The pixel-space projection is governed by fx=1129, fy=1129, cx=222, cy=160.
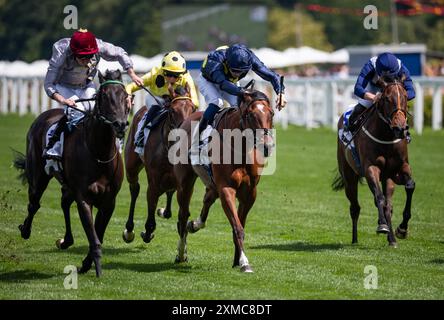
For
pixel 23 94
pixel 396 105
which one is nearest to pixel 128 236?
pixel 396 105

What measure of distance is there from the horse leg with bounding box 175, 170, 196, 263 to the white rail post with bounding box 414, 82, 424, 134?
15.6 m

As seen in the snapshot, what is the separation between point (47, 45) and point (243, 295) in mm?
49495

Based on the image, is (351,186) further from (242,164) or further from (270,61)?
(270,61)

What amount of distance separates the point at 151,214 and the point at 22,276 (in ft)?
6.68

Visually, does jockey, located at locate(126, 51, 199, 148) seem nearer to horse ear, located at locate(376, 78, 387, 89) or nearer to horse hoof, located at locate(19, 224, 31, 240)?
horse hoof, located at locate(19, 224, 31, 240)

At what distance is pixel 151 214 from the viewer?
1188 centimetres

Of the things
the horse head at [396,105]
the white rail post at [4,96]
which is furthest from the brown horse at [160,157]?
the white rail post at [4,96]

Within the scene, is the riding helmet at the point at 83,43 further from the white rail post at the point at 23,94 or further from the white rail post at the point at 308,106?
the white rail post at the point at 23,94

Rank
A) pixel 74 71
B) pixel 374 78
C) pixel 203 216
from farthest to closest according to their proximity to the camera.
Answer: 1. pixel 374 78
2. pixel 203 216
3. pixel 74 71

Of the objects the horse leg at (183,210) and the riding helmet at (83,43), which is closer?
the riding helmet at (83,43)

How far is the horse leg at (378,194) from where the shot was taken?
11797 millimetres

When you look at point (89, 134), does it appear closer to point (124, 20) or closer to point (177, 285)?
point (177, 285)

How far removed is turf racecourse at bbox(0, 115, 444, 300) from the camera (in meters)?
9.37

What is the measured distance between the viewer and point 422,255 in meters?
11.5
